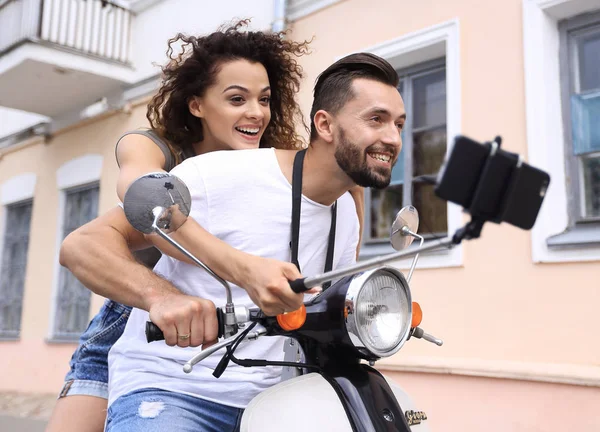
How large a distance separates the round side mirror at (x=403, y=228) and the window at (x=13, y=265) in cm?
878

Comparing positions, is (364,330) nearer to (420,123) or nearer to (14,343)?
(420,123)

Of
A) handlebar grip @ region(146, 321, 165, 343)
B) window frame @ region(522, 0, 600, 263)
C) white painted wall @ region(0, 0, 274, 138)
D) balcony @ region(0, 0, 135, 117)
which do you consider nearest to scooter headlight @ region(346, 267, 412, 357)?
handlebar grip @ region(146, 321, 165, 343)

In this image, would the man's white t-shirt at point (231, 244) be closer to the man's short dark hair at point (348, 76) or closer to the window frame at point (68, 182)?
the man's short dark hair at point (348, 76)

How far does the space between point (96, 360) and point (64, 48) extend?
6.19m

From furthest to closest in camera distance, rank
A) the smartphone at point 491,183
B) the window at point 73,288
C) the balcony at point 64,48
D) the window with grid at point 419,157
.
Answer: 1. the window at point 73,288
2. the balcony at point 64,48
3. the window with grid at point 419,157
4. the smartphone at point 491,183

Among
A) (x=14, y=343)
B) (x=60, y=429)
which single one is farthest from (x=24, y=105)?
(x=60, y=429)

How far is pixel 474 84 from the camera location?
480 centimetres

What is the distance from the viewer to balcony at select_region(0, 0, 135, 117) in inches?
301

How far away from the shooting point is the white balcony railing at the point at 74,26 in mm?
7699

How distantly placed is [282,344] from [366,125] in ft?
1.82

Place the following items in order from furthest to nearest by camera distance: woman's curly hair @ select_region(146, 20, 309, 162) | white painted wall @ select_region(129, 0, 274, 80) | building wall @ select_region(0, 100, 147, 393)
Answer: building wall @ select_region(0, 100, 147, 393) < white painted wall @ select_region(129, 0, 274, 80) < woman's curly hair @ select_region(146, 20, 309, 162)

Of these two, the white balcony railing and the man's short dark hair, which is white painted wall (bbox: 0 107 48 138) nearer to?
the white balcony railing

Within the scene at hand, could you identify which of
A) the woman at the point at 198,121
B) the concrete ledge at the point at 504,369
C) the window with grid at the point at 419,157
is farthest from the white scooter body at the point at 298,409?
the window with grid at the point at 419,157

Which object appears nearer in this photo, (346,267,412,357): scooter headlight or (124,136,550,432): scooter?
(124,136,550,432): scooter
